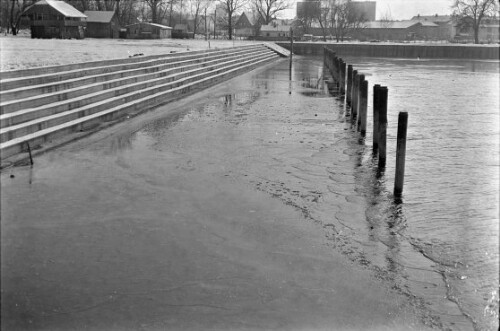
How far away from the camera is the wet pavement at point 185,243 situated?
11.9 ft

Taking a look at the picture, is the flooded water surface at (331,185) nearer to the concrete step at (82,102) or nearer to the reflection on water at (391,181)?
the reflection on water at (391,181)

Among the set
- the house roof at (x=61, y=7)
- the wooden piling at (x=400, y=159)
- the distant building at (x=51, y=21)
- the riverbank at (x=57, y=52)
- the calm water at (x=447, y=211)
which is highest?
the house roof at (x=61, y=7)

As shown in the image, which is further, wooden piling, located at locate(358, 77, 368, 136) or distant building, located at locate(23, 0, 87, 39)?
distant building, located at locate(23, 0, 87, 39)

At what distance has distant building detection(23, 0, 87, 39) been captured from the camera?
51000 mm

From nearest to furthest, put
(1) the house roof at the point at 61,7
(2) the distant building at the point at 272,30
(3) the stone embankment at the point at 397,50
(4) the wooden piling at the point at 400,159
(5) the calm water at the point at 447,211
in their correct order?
(5) the calm water at the point at 447,211 → (4) the wooden piling at the point at 400,159 → (1) the house roof at the point at 61,7 → (3) the stone embankment at the point at 397,50 → (2) the distant building at the point at 272,30

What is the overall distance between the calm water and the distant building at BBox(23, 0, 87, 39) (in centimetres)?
4381

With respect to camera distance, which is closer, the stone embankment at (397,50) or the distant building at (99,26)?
the stone embankment at (397,50)

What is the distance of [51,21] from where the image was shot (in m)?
51.6

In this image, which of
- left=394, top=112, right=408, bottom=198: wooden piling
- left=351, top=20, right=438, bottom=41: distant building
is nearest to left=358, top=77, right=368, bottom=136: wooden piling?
left=394, top=112, right=408, bottom=198: wooden piling

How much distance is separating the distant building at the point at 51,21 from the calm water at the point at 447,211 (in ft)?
144

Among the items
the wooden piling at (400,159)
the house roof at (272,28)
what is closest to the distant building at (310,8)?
the house roof at (272,28)

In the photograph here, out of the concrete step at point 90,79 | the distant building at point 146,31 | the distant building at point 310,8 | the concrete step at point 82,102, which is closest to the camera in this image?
the concrete step at point 82,102

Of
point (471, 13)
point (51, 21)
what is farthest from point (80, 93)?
point (471, 13)

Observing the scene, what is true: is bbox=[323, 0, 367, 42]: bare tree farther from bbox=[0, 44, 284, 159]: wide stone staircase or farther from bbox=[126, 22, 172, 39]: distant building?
bbox=[0, 44, 284, 159]: wide stone staircase
